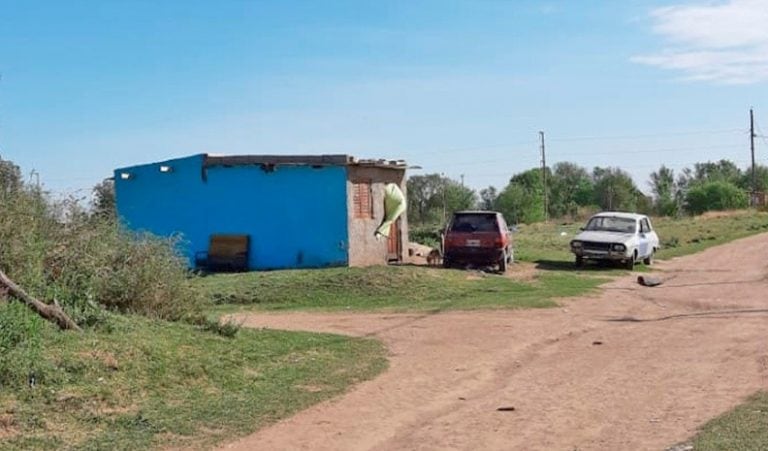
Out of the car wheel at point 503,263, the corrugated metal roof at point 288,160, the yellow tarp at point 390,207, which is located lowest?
the car wheel at point 503,263

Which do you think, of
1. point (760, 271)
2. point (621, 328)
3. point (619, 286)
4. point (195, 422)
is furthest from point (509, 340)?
point (760, 271)

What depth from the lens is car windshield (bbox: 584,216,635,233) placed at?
28156 millimetres

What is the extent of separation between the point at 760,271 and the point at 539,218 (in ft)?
165

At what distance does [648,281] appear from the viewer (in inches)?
876

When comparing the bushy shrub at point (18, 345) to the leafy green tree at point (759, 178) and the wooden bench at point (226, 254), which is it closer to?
the wooden bench at point (226, 254)

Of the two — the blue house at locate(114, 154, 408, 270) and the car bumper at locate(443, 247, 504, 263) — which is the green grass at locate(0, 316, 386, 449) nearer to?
the blue house at locate(114, 154, 408, 270)

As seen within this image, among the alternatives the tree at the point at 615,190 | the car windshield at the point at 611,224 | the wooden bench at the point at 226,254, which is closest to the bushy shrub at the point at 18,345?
the wooden bench at the point at 226,254

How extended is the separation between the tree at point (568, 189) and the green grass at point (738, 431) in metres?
75.1

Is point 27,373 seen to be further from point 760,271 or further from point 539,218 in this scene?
point 539,218

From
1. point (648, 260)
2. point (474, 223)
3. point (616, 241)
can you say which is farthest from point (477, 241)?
point (648, 260)

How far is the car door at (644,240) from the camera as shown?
91.2 ft

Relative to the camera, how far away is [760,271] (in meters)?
24.9

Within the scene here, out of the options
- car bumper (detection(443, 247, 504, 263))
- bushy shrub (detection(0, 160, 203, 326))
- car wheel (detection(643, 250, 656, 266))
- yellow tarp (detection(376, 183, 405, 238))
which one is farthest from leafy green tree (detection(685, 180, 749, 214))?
bushy shrub (detection(0, 160, 203, 326))

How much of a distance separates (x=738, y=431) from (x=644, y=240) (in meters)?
21.4
